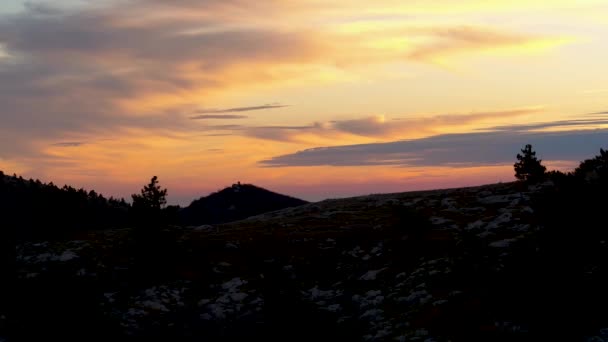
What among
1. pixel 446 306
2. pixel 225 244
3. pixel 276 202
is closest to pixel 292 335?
pixel 446 306

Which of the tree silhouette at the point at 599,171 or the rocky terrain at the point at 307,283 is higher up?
the tree silhouette at the point at 599,171

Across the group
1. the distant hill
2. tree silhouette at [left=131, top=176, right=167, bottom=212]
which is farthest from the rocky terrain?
the distant hill

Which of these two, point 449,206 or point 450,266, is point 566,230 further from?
point 449,206

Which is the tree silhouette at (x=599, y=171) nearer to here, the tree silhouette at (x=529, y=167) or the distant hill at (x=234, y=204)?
the tree silhouette at (x=529, y=167)

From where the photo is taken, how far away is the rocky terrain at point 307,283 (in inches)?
1102

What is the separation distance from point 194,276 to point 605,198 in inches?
→ 965

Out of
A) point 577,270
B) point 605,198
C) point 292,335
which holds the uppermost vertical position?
point 605,198

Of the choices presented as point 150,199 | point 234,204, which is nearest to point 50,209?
point 150,199

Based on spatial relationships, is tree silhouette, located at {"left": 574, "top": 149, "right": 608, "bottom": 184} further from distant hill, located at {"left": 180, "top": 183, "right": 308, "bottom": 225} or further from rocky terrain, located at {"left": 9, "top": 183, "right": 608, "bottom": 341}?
distant hill, located at {"left": 180, "top": 183, "right": 308, "bottom": 225}

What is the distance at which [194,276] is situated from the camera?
139ft

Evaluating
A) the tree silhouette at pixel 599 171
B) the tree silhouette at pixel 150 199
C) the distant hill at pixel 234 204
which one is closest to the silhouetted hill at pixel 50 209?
the tree silhouette at pixel 150 199

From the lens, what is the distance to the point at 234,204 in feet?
472

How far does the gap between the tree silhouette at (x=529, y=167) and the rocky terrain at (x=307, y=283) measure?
12576 millimetres

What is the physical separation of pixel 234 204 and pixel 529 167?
274 ft
